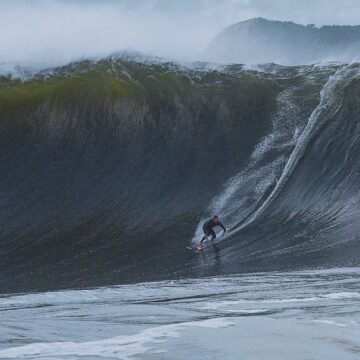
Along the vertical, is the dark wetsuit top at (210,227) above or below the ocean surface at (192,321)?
above

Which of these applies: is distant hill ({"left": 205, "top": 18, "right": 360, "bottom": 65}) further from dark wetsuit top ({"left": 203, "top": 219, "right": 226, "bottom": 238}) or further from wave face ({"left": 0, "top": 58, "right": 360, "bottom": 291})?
dark wetsuit top ({"left": 203, "top": 219, "right": 226, "bottom": 238})

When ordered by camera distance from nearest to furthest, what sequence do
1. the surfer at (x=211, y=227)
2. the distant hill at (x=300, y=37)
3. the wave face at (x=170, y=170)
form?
the wave face at (x=170, y=170), the surfer at (x=211, y=227), the distant hill at (x=300, y=37)

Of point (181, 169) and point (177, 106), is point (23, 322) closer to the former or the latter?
point (181, 169)

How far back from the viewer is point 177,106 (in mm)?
37438

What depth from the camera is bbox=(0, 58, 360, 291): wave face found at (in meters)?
24.2

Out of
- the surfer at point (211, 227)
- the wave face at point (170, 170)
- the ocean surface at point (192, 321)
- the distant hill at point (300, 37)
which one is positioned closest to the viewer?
the ocean surface at point (192, 321)

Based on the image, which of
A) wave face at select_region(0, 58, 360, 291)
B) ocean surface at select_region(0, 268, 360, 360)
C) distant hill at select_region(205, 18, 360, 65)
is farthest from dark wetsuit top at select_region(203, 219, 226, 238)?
distant hill at select_region(205, 18, 360, 65)

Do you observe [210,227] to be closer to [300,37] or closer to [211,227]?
[211,227]

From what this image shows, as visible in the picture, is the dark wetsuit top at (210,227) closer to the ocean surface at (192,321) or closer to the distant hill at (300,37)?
the ocean surface at (192,321)

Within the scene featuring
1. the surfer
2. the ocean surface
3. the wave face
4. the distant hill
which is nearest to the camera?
the ocean surface

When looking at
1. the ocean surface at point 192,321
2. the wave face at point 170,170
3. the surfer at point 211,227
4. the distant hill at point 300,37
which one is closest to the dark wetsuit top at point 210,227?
the surfer at point 211,227

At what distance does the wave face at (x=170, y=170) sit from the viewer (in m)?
24.2

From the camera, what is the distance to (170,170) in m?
32.1

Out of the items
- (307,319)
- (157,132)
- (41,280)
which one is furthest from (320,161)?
(307,319)
